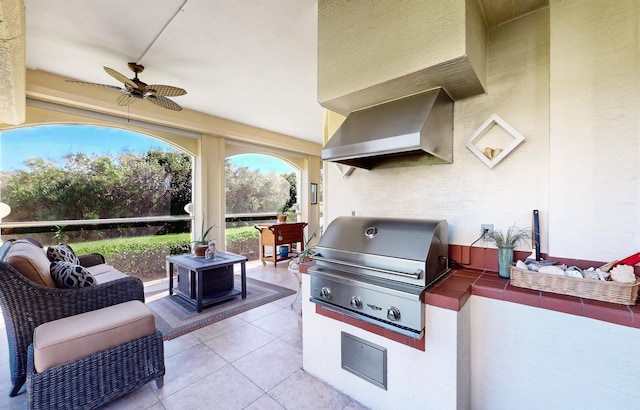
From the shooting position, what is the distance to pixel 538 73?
1.58m

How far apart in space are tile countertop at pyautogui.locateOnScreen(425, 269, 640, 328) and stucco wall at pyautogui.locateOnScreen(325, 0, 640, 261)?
0.31 metres

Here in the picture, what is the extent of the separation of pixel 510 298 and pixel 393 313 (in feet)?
2.06

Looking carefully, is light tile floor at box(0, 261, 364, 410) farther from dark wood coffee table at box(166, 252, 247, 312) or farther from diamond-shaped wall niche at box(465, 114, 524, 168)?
diamond-shaped wall niche at box(465, 114, 524, 168)

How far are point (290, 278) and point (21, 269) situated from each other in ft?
10.7

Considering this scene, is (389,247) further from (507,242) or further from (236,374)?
(236,374)

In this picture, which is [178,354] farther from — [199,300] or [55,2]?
[55,2]

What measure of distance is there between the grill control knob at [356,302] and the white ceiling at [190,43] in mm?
2154

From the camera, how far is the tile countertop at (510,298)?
1115 millimetres

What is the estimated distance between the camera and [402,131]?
4.91 ft

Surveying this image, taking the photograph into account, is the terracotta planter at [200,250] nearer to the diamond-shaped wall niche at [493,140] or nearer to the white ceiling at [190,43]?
the white ceiling at [190,43]

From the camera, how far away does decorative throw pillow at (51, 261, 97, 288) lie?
188cm

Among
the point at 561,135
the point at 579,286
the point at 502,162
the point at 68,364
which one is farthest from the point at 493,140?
the point at 68,364

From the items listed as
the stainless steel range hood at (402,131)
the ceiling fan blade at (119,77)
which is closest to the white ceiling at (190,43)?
the ceiling fan blade at (119,77)

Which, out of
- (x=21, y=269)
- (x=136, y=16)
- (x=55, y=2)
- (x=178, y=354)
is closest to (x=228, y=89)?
(x=136, y=16)
